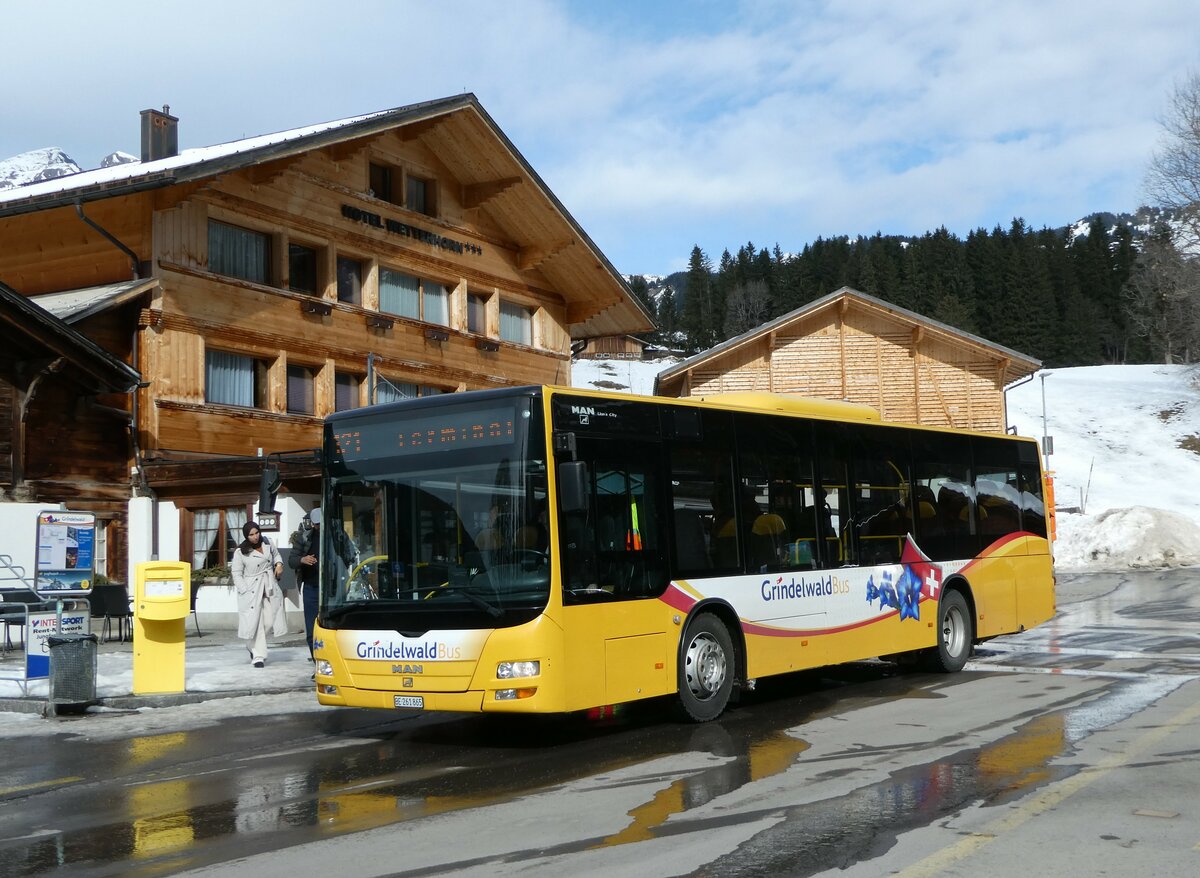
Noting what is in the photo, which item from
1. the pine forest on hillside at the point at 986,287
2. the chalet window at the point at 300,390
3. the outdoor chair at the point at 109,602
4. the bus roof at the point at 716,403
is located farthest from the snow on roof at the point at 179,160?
the pine forest on hillside at the point at 986,287

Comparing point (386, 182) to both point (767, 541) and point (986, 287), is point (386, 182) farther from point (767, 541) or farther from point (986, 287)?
point (986, 287)

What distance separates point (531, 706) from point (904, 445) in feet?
21.1

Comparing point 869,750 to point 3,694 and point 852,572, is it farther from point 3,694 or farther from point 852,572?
point 3,694

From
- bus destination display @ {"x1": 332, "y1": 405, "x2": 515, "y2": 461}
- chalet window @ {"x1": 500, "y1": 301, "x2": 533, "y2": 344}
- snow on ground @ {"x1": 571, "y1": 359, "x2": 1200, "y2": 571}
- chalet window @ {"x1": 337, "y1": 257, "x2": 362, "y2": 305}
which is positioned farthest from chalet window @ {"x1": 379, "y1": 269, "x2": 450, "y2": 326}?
snow on ground @ {"x1": 571, "y1": 359, "x2": 1200, "y2": 571}

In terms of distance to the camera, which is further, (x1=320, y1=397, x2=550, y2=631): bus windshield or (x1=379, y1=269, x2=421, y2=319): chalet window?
(x1=379, y1=269, x2=421, y2=319): chalet window

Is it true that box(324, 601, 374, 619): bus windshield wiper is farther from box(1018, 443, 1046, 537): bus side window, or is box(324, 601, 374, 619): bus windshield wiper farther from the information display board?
box(1018, 443, 1046, 537): bus side window

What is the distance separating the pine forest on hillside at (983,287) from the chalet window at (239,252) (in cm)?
9074

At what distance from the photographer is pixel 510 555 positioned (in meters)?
9.25

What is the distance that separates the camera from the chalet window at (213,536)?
2383 centimetres

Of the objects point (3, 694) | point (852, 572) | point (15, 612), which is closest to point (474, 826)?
point (852, 572)

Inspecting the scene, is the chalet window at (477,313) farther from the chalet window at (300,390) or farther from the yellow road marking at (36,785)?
the yellow road marking at (36,785)

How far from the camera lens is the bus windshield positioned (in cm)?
924

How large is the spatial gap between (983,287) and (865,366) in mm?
80547

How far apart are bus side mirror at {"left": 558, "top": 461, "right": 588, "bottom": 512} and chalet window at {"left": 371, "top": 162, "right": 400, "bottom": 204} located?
21788mm
